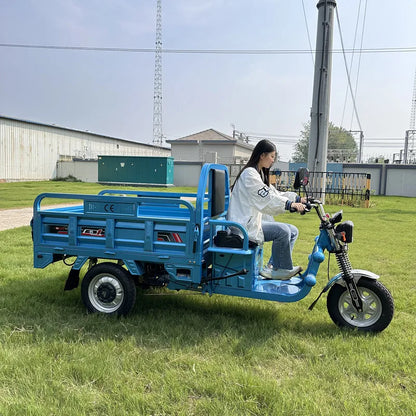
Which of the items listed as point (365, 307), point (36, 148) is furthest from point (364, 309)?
point (36, 148)

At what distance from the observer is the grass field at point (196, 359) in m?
2.57

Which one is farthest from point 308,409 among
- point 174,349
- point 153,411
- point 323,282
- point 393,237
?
point 393,237

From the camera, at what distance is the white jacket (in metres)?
3.79

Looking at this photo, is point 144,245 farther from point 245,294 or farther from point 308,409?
point 308,409

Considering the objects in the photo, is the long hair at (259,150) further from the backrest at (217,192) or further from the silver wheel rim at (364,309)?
the silver wheel rim at (364,309)

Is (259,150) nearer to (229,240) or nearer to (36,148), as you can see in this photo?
(229,240)

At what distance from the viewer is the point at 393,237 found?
360 inches

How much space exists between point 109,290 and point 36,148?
34461 millimetres

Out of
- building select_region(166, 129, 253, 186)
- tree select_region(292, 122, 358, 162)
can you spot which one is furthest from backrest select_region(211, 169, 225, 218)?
tree select_region(292, 122, 358, 162)

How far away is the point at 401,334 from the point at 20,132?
34671mm

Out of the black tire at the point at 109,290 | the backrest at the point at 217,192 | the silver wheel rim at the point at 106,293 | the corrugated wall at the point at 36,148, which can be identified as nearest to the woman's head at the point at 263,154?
the backrest at the point at 217,192

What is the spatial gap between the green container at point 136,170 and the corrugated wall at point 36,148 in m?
5.83

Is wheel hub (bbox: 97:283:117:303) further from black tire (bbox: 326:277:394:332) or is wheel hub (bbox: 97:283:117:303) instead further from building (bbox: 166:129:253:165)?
building (bbox: 166:129:253:165)

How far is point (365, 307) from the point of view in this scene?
147 inches
